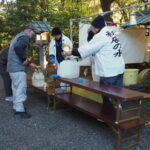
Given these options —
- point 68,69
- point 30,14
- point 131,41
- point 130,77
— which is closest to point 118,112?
point 68,69

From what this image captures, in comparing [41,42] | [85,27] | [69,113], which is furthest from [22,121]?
[85,27]

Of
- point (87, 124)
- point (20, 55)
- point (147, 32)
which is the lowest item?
point (87, 124)

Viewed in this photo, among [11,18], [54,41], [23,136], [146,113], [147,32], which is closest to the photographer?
[23,136]

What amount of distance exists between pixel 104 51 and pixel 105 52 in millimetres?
24

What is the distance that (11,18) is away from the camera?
998 centimetres

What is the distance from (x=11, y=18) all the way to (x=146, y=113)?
774 centimetres

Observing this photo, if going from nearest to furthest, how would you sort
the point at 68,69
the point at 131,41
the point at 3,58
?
1. the point at 68,69
2. the point at 3,58
3. the point at 131,41

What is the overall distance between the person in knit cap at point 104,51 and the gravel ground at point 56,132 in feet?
3.16

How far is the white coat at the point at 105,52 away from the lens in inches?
141

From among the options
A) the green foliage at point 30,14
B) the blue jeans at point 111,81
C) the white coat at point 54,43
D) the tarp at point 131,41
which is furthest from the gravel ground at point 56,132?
the green foliage at point 30,14

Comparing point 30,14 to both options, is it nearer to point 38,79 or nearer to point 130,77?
point 38,79

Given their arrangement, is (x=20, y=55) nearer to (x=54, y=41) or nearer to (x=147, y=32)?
(x=54, y=41)

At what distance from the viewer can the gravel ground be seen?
11.0 feet

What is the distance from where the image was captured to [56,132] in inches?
151
